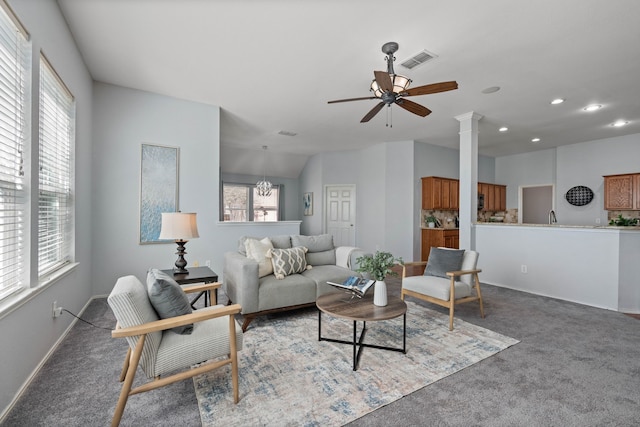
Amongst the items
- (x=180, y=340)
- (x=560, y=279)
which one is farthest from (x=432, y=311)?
(x=180, y=340)

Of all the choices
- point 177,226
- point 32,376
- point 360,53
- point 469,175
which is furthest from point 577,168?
point 32,376

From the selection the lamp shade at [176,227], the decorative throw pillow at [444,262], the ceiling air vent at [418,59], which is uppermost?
the ceiling air vent at [418,59]

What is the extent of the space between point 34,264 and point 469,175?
207 inches

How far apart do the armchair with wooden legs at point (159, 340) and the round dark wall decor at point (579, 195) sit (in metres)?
7.64

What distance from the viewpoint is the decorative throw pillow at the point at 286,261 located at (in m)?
3.27

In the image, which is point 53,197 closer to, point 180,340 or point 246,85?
point 180,340

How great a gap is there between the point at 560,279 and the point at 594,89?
2589 millimetres

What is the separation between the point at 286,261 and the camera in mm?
3326

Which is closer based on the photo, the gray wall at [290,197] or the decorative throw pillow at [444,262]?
the decorative throw pillow at [444,262]

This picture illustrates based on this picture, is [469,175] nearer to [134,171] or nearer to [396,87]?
[396,87]

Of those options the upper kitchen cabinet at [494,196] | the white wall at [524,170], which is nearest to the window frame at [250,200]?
the upper kitchen cabinet at [494,196]

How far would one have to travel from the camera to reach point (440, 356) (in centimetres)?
238

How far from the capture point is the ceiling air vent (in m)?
2.93

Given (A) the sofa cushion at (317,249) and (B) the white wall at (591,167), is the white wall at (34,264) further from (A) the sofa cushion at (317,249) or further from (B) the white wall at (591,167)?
(B) the white wall at (591,167)
